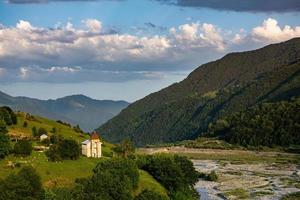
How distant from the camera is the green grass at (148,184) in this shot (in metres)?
91.0

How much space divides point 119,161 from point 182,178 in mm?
16189

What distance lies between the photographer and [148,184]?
95.6m

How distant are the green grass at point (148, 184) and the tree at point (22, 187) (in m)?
18.6

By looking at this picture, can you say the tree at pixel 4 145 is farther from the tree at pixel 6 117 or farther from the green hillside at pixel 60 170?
the tree at pixel 6 117

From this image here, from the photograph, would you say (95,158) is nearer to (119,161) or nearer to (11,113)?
(119,161)

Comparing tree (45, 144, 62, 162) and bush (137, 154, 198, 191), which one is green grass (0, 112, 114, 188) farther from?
bush (137, 154, 198, 191)

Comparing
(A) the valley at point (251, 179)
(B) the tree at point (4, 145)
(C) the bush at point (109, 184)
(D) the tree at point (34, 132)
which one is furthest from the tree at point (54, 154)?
(D) the tree at point (34, 132)

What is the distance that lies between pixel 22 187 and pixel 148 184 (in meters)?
30.2

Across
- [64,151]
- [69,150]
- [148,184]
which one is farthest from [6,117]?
[148,184]

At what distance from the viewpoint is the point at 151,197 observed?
76938 mm

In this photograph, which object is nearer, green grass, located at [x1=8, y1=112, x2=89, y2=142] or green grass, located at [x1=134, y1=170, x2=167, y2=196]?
green grass, located at [x1=134, y1=170, x2=167, y2=196]

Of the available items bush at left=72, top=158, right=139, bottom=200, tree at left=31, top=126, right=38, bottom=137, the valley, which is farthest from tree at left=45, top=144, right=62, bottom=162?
tree at left=31, top=126, right=38, bottom=137

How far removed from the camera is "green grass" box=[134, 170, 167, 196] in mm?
90975

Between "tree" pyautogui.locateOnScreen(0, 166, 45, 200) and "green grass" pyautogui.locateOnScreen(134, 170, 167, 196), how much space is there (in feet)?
60.9
